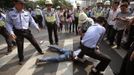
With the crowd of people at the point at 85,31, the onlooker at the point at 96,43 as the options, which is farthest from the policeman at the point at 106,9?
the onlooker at the point at 96,43

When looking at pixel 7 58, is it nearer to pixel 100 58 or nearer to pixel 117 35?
pixel 100 58

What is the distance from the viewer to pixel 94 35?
7223 mm

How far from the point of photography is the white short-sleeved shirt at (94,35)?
7180 millimetres

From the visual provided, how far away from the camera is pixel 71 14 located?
18828 millimetres

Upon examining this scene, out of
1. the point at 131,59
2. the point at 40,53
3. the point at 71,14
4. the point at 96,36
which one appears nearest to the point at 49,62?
the point at 40,53

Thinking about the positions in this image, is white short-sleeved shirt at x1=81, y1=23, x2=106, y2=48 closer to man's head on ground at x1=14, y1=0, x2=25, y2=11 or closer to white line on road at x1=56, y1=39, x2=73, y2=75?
white line on road at x1=56, y1=39, x2=73, y2=75

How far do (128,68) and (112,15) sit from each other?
6.57 metres

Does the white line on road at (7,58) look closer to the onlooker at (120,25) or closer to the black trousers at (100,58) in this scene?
the black trousers at (100,58)

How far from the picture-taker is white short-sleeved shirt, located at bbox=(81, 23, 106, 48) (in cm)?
718

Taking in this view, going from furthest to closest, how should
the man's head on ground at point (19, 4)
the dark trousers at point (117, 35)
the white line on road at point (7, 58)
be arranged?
the dark trousers at point (117, 35) → the white line on road at point (7, 58) → the man's head on ground at point (19, 4)

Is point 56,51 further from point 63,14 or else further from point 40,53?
point 63,14

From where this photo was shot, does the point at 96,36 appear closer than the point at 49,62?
Yes

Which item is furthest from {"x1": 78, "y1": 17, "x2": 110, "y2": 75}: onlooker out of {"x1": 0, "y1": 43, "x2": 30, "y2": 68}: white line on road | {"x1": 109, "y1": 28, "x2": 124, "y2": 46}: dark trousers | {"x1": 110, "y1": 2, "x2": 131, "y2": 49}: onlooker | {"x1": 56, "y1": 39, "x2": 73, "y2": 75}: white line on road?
{"x1": 109, "y1": 28, "x2": 124, "y2": 46}: dark trousers

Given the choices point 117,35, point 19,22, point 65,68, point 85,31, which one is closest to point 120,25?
point 117,35
